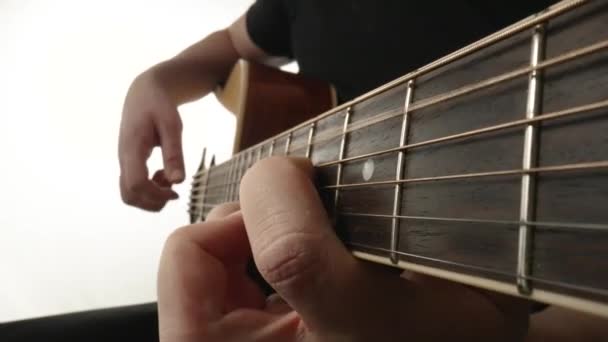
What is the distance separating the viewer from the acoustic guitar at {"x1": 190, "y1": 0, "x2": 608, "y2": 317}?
0.19 meters

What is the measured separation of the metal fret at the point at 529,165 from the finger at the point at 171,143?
35.9 inches

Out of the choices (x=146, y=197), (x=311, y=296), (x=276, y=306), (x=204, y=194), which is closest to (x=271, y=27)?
(x=204, y=194)

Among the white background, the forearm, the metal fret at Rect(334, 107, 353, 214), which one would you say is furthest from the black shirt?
the white background

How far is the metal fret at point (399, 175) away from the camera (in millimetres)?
279

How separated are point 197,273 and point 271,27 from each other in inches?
33.0

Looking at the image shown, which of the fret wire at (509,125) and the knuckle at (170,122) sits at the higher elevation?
the knuckle at (170,122)

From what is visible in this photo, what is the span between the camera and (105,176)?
173cm

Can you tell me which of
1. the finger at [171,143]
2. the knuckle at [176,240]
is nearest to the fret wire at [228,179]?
the finger at [171,143]

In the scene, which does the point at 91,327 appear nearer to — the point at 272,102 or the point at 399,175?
the point at 272,102

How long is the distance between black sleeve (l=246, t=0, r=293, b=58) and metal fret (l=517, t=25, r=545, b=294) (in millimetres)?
877

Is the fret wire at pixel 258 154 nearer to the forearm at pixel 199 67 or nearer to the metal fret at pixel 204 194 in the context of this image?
the metal fret at pixel 204 194

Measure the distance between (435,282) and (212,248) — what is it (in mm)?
215

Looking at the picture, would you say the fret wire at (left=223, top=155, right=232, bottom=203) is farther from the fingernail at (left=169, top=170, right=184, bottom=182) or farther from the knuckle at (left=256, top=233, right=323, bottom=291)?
the knuckle at (left=256, top=233, right=323, bottom=291)

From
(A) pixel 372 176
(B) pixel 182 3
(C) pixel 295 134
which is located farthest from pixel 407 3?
(B) pixel 182 3
